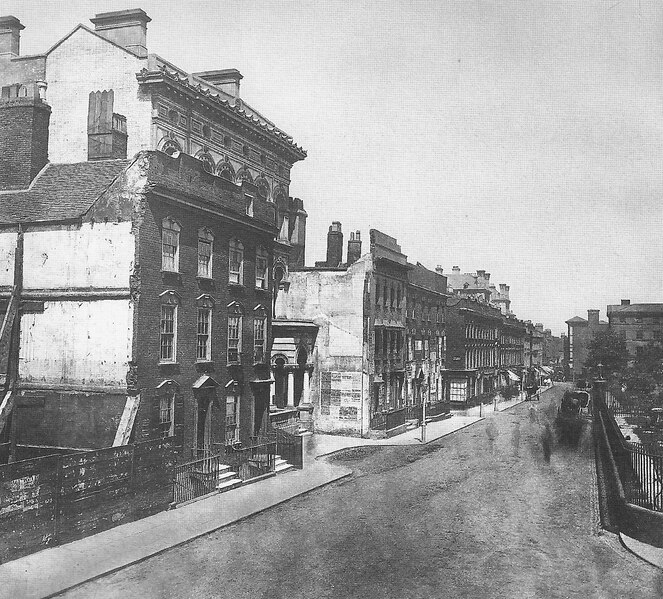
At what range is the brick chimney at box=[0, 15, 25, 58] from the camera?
3350cm

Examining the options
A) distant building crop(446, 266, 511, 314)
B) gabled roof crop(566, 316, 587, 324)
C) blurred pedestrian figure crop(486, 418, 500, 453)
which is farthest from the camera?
gabled roof crop(566, 316, 587, 324)

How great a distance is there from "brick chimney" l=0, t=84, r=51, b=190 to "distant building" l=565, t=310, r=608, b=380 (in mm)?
110633

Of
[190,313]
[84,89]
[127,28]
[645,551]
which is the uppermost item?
[127,28]

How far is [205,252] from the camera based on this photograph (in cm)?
2444

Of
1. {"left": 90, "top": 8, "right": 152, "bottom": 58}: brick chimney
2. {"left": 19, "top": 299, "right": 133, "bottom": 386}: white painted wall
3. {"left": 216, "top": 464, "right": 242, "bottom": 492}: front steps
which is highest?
{"left": 90, "top": 8, "right": 152, "bottom": 58}: brick chimney

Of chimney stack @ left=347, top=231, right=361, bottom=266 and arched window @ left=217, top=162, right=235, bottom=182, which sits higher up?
arched window @ left=217, top=162, right=235, bottom=182

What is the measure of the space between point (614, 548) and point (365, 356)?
22.9 m

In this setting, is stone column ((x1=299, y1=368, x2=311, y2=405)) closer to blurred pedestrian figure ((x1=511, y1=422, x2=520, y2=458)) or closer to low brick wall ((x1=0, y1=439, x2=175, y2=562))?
blurred pedestrian figure ((x1=511, y1=422, x2=520, y2=458))

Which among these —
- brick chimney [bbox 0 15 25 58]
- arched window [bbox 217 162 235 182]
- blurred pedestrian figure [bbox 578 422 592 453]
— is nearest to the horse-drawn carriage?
blurred pedestrian figure [bbox 578 422 592 453]

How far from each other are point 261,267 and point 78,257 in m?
8.77

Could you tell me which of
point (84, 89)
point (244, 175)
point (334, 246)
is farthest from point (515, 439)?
point (84, 89)

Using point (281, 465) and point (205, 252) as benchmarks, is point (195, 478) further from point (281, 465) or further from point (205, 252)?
point (205, 252)

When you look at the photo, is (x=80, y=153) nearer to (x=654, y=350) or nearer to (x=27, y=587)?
(x=27, y=587)

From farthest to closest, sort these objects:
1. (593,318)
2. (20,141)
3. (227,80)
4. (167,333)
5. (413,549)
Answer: (593,318) < (227,80) < (20,141) < (167,333) < (413,549)
